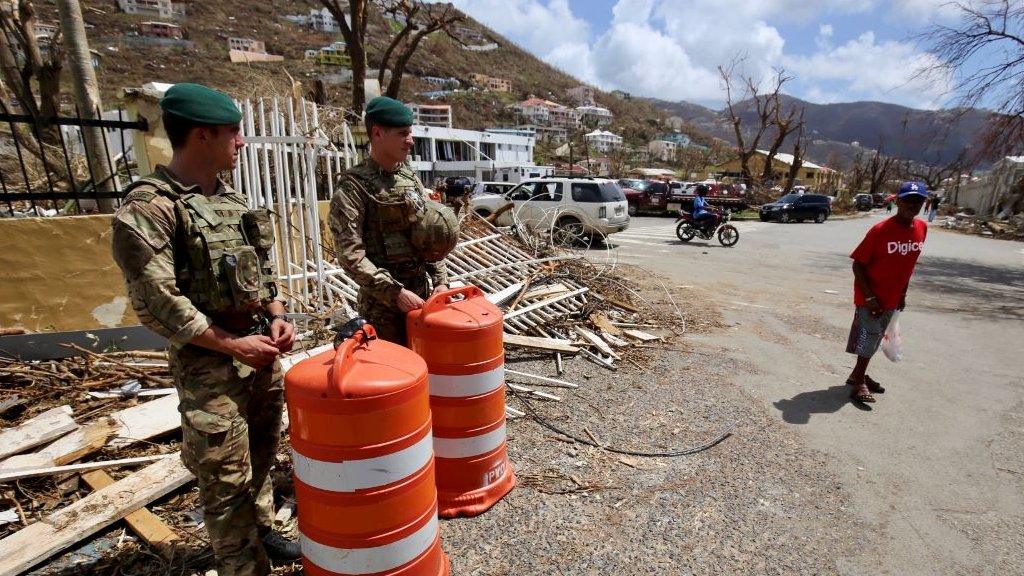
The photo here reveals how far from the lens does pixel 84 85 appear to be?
4793 millimetres

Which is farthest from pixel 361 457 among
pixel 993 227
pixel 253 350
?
pixel 993 227

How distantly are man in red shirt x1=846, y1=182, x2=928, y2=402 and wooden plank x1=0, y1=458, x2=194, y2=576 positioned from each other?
204 inches

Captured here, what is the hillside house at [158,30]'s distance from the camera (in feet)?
275

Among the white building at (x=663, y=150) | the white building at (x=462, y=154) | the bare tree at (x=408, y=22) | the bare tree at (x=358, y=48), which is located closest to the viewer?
the bare tree at (x=358, y=48)

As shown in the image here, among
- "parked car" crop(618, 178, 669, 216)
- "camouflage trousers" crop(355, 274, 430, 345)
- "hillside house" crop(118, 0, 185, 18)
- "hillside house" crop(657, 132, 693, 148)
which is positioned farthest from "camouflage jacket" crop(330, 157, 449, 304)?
"hillside house" crop(118, 0, 185, 18)

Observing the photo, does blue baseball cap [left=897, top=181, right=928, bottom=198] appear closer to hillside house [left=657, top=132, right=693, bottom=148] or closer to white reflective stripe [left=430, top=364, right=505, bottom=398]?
white reflective stripe [left=430, top=364, right=505, bottom=398]

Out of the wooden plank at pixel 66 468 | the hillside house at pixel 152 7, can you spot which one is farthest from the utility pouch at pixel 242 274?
the hillside house at pixel 152 7

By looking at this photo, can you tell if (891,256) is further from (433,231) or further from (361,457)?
(361,457)

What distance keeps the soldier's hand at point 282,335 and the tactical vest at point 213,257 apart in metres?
0.13

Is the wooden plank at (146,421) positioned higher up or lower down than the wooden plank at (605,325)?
higher up

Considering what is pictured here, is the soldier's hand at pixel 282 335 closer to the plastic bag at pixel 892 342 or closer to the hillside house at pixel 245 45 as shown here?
the plastic bag at pixel 892 342

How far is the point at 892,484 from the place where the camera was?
3.14 m

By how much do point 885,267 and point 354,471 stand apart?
14.6 feet

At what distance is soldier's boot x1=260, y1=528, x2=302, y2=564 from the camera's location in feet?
7.50
